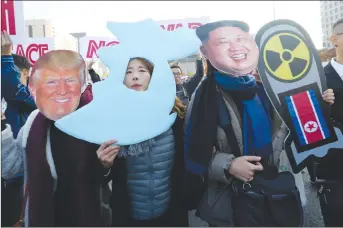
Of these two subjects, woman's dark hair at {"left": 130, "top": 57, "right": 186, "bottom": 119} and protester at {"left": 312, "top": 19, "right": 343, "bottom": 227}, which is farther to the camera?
protester at {"left": 312, "top": 19, "right": 343, "bottom": 227}

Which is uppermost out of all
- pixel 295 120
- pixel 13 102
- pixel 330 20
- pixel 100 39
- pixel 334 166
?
pixel 330 20

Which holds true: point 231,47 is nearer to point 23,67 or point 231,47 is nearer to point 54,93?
point 54,93

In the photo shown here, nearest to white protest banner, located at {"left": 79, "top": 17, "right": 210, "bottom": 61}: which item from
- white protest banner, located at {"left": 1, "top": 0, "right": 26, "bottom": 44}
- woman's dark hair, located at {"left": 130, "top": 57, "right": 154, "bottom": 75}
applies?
white protest banner, located at {"left": 1, "top": 0, "right": 26, "bottom": 44}

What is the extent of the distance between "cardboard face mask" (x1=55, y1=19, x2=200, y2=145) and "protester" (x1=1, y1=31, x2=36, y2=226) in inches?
12.3

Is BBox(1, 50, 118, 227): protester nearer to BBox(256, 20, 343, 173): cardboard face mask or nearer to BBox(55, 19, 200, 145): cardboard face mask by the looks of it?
BBox(55, 19, 200, 145): cardboard face mask

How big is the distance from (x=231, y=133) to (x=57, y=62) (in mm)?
912

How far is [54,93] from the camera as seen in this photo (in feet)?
5.31

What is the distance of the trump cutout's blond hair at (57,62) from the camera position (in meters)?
1.63

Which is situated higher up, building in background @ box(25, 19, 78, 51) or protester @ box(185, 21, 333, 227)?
building in background @ box(25, 19, 78, 51)

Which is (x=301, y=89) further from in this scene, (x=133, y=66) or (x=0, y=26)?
(x=0, y=26)

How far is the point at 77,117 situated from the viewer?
1.59 meters

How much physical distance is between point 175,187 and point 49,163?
636 mm

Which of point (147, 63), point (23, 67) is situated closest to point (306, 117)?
point (147, 63)

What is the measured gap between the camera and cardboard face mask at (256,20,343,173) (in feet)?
5.58
